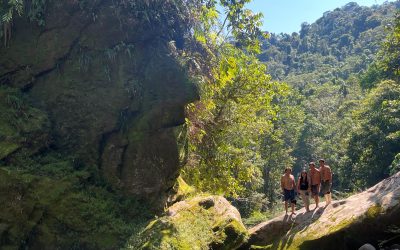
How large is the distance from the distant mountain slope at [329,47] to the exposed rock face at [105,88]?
7660 centimetres

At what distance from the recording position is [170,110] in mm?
12461

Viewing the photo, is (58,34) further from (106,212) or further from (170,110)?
(106,212)

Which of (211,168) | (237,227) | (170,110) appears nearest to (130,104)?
(170,110)

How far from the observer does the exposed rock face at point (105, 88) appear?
473 inches

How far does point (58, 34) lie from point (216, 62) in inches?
222

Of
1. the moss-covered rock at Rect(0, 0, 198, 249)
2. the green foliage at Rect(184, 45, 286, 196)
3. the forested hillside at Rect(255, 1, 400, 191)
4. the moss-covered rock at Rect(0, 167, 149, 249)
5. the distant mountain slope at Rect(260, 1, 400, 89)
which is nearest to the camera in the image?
the moss-covered rock at Rect(0, 167, 149, 249)

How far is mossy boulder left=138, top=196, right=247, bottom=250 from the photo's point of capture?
1028 cm

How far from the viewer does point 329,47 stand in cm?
12269

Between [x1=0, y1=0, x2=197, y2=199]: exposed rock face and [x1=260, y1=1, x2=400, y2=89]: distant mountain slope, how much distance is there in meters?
76.6

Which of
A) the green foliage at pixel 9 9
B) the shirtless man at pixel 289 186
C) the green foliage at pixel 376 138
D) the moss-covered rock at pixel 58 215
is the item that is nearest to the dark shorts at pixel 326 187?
the shirtless man at pixel 289 186

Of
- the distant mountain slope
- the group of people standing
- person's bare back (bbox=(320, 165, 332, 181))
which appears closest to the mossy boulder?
the group of people standing

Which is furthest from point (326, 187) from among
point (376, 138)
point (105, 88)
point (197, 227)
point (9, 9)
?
point (376, 138)

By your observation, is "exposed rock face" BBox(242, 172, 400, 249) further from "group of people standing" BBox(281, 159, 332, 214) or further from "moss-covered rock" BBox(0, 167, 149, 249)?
"moss-covered rock" BBox(0, 167, 149, 249)

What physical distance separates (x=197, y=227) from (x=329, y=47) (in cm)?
12058
